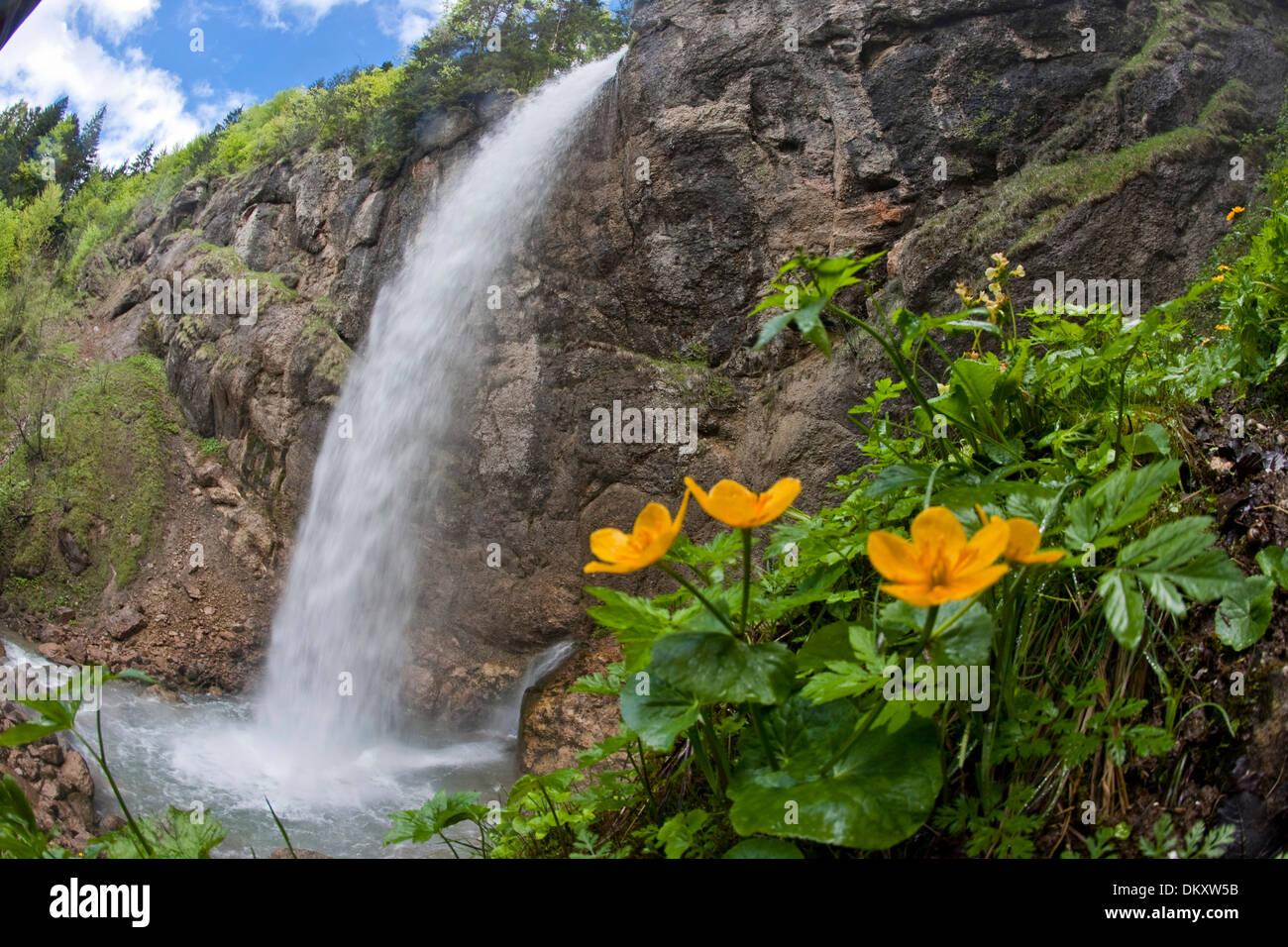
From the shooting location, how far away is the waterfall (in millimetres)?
7055

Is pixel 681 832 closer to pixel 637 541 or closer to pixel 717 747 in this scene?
pixel 717 747

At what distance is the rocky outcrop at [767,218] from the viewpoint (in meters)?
5.39

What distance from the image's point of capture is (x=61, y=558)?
31.0ft

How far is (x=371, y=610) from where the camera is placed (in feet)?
24.0

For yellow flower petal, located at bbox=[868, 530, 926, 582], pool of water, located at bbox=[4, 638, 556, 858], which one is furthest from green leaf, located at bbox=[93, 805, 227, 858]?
pool of water, located at bbox=[4, 638, 556, 858]

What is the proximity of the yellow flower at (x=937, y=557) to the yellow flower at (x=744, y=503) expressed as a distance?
0.46ft

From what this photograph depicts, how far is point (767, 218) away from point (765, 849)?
20.6 feet

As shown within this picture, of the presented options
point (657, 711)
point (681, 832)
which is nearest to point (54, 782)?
point (681, 832)

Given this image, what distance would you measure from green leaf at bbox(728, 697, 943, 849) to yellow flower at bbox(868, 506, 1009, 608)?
285mm

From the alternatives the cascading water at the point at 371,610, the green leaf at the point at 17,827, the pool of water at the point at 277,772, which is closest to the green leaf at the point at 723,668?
the green leaf at the point at 17,827

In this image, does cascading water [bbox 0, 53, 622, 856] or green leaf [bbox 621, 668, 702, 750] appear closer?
green leaf [bbox 621, 668, 702, 750]

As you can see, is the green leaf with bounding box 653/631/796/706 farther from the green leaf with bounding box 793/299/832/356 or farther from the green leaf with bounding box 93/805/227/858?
the green leaf with bounding box 93/805/227/858
